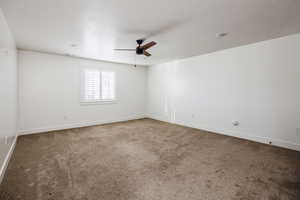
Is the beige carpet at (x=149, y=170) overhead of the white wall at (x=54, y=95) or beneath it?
beneath

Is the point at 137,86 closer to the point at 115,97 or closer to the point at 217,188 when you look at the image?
the point at 115,97

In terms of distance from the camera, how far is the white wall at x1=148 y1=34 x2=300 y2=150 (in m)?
2.95

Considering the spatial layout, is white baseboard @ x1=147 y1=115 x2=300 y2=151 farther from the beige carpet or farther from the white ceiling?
the white ceiling

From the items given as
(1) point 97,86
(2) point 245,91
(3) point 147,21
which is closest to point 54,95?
(1) point 97,86

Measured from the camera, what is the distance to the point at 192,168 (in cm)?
222

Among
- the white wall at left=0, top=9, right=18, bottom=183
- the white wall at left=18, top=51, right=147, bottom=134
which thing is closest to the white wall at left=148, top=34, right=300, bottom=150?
the white wall at left=18, top=51, right=147, bottom=134

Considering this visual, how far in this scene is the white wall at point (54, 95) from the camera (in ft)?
12.6

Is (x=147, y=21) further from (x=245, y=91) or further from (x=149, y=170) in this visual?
(x=245, y=91)

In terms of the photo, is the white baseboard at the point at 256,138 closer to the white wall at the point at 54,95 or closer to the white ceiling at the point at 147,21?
the white ceiling at the point at 147,21

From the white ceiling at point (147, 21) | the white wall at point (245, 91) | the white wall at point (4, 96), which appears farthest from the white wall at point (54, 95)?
the white wall at point (245, 91)

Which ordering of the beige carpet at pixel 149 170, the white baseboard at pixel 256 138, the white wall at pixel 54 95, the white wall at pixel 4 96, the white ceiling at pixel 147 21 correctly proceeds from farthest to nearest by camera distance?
the white wall at pixel 54 95, the white baseboard at pixel 256 138, the white wall at pixel 4 96, the white ceiling at pixel 147 21, the beige carpet at pixel 149 170

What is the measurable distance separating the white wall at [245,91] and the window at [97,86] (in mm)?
2454

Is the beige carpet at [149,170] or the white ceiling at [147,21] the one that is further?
the white ceiling at [147,21]

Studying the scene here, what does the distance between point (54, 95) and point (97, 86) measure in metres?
1.39
